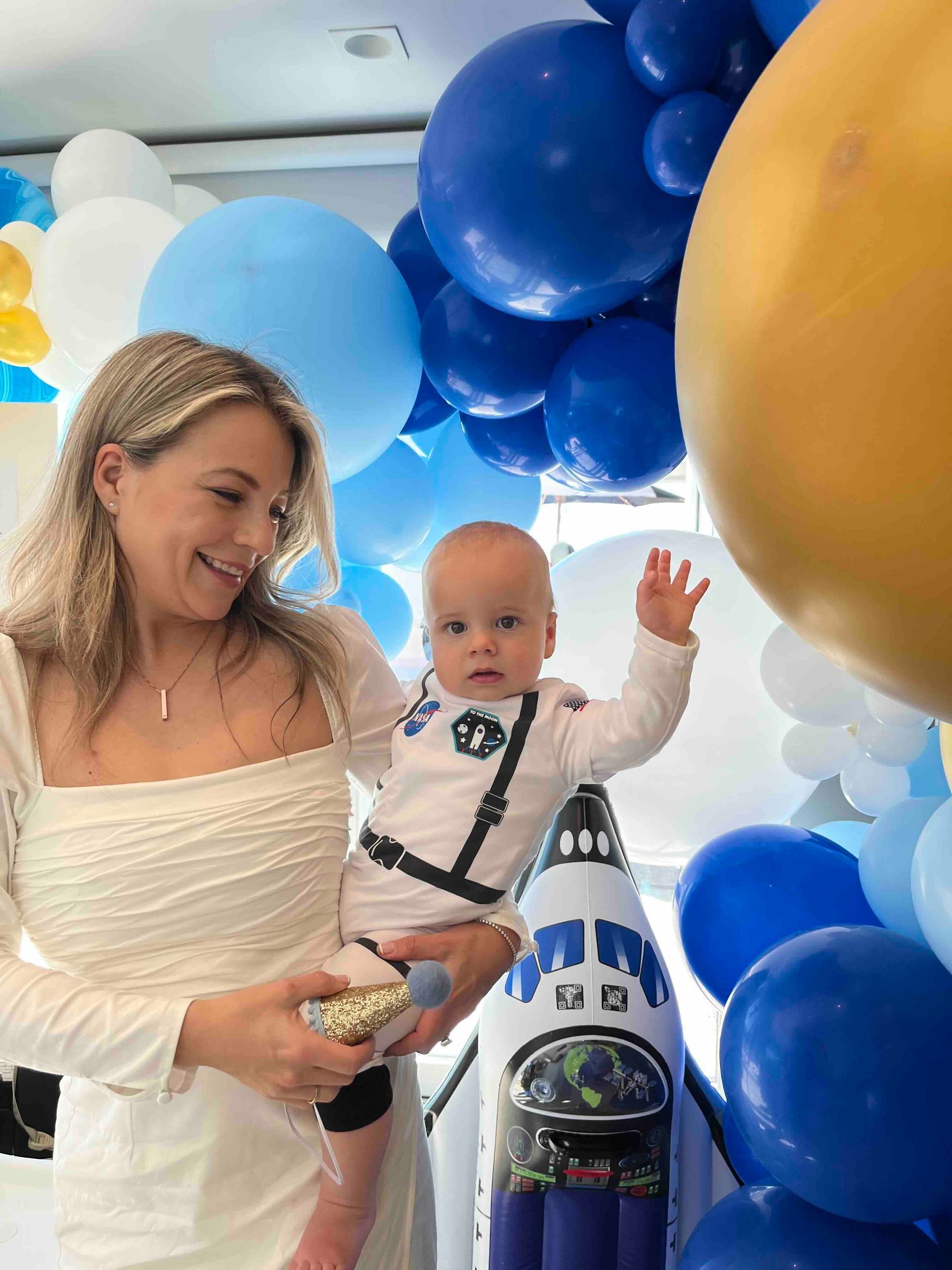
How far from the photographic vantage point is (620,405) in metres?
1.49

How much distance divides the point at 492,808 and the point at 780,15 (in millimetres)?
975

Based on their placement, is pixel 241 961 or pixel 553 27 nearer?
pixel 241 961

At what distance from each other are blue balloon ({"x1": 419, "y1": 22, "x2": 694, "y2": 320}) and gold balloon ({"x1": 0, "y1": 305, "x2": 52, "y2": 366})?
1.40m

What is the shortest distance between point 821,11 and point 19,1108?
338 centimetres

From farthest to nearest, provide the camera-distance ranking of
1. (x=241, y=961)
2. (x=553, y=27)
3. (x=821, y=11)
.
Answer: (x=553, y=27) < (x=241, y=961) < (x=821, y=11)

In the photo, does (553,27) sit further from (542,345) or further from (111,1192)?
(111,1192)

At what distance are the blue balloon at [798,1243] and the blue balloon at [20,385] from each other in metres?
2.54

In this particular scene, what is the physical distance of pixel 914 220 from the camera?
47 centimetres

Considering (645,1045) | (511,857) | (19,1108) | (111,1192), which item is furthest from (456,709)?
(19,1108)

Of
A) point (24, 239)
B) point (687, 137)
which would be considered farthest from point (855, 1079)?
point (24, 239)

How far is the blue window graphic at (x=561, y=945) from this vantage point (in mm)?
1793

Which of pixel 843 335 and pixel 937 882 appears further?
pixel 937 882

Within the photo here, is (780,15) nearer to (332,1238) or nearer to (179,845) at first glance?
(179,845)

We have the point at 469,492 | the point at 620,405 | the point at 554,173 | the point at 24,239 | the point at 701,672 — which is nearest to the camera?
Answer: the point at 554,173
